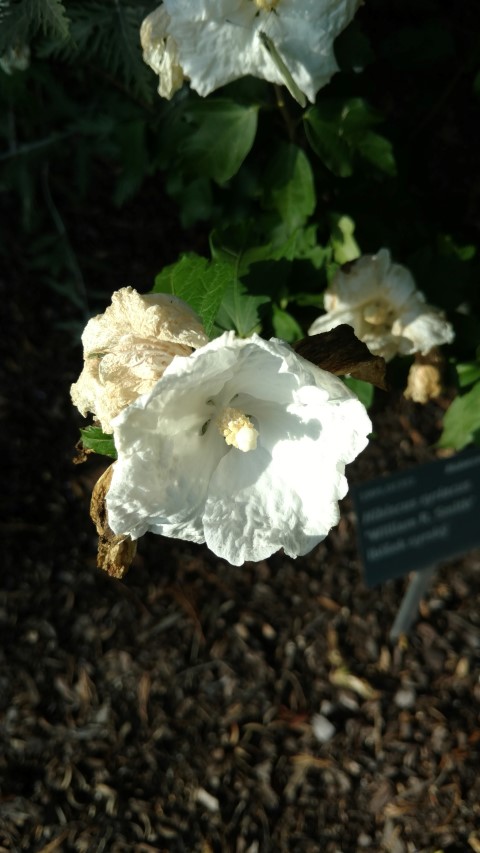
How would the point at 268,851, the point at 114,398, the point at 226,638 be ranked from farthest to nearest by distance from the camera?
the point at 226,638, the point at 268,851, the point at 114,398

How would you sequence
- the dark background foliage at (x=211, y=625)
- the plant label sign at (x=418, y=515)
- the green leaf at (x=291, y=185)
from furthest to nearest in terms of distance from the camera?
the dark background foliage at (x=211, y=625) → the plant label sign at (x=418, y=515) → the green leaf at (x=291, y=185)

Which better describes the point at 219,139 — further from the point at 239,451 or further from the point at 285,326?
the point at 239,451

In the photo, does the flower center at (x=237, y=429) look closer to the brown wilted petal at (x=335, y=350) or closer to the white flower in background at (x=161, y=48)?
the brown wilted petal at (x=335, y=350)

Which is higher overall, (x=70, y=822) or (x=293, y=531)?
(x=293, y=531)

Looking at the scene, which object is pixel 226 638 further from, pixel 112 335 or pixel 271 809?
pixel 112 335

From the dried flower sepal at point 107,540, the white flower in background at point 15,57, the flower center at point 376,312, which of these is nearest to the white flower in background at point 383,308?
the flower center at point 376,312

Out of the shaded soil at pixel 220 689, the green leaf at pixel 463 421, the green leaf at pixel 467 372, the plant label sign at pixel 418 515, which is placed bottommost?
the shaded soil at pixel 220 689

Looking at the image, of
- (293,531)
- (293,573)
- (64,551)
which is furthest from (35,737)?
(293,531)
